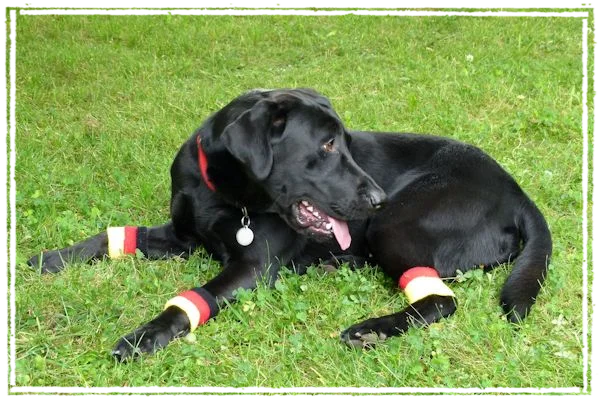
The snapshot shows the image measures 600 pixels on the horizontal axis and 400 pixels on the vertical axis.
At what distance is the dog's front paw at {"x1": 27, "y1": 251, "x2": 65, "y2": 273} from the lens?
352 centimetres

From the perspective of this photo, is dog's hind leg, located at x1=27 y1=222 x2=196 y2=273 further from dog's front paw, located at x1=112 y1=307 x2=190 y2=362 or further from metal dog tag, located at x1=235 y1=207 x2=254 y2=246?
dog's front paw, located at x1=112 y1=307 x2=190 y2=362

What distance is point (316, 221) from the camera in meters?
3.36

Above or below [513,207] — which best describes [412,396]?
below

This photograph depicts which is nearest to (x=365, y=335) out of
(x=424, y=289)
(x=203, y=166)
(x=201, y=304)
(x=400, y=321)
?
(x=400, y=321)

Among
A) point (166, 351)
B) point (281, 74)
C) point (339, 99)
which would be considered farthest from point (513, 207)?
point (281, 74)

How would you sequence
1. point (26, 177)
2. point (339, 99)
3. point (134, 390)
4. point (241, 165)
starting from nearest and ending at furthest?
1. point (134, 390)
2. point (241, 165)
3. point (26, 177)
4. point (339, 99)

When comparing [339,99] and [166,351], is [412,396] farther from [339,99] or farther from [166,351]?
[339,99]

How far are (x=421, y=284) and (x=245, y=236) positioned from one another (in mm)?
822

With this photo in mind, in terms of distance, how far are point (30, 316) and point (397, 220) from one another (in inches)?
66.9

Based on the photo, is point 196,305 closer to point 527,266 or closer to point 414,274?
point 414,274

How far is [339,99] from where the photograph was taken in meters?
5.86

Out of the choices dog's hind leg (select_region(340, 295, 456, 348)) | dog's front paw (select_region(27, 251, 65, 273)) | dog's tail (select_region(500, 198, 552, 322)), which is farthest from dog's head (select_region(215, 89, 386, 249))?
dog's front paw (select_region(27, 251, 65, 273))

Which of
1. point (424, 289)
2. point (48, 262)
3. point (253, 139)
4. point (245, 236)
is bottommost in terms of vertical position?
point (48, 262)

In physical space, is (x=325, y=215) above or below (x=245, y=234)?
above
